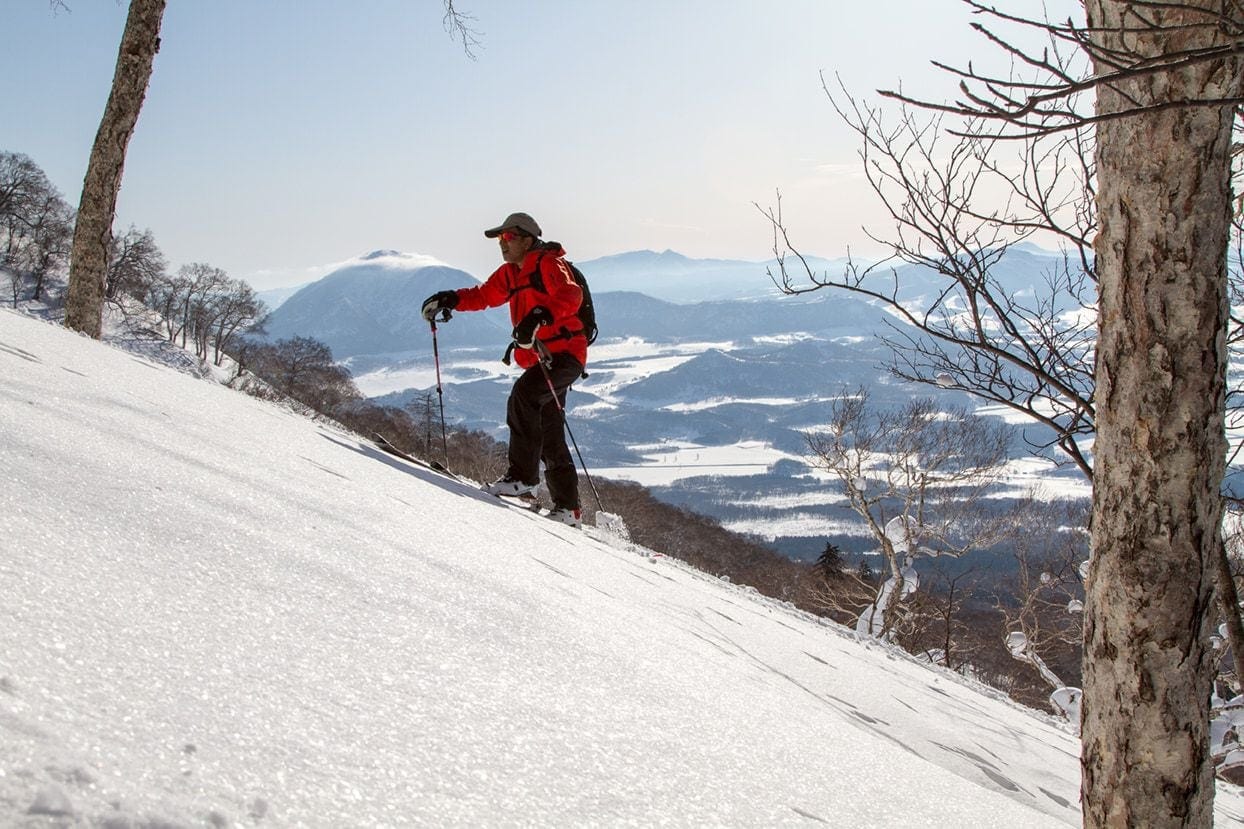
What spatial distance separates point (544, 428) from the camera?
20.3 ft

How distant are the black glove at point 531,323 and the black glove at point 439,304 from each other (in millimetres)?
655

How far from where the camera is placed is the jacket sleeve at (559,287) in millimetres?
5633

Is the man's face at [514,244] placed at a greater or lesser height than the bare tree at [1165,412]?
greater

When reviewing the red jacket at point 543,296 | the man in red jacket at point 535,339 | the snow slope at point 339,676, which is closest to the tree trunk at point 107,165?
the man in red jacket at point 535,339

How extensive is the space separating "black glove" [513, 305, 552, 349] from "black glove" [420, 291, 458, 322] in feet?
2.15

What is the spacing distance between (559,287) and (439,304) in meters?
1.09

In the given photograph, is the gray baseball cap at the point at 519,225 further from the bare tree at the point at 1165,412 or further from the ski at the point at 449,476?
the bare tree at the point at 1165,412

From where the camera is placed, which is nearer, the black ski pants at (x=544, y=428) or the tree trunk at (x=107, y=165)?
the black ski pants at (x=544, y=428)

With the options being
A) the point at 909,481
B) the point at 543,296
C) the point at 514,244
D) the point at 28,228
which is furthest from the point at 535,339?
the point at 28,228

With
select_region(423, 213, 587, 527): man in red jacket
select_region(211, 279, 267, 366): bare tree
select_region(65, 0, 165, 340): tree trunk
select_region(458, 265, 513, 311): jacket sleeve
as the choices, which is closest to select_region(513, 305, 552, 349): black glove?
select_region(423, 213, 587, 527): man in red jacket

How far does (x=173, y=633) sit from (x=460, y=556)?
1.37 metres

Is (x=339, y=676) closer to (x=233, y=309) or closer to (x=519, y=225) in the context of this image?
(x=519, y=225)

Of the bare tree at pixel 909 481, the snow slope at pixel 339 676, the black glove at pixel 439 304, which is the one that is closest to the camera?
the snow slope at pixel 339 676

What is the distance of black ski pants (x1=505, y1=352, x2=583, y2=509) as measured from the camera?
593 cm
